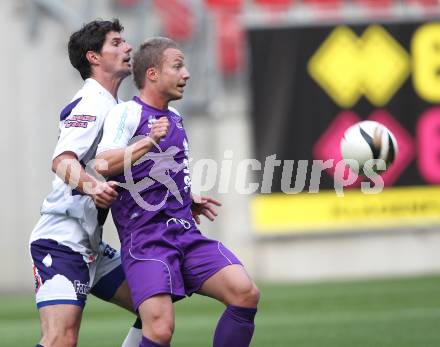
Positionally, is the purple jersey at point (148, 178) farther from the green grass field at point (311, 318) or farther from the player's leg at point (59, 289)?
the green grass field at point (311, 318)

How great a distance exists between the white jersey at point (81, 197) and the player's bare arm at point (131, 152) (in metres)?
0.23

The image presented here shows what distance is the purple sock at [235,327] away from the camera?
6.27 metres

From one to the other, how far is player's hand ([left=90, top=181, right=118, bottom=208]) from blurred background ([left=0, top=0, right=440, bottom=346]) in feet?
34.0

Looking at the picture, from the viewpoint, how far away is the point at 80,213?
6.44 m

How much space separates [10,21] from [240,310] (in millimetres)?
12204

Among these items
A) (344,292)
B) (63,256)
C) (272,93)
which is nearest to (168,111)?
(63,256)

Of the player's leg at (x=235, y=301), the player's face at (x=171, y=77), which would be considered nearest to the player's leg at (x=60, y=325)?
the player's leg at (x=235, y=301)


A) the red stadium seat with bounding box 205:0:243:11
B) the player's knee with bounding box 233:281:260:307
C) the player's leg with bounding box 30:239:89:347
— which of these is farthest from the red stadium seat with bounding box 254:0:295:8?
the player's knee with bounding box 233:281:260:307

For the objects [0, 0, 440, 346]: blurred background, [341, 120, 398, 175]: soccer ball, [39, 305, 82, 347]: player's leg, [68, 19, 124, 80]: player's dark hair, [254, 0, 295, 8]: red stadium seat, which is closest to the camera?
[39, 305, 82, 347]: player's leg

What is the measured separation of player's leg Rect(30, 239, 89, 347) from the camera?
6.19m

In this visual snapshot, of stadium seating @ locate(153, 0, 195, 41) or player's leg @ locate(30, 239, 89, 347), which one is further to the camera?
stadium seating @ locate(153, 0, 195, 41)

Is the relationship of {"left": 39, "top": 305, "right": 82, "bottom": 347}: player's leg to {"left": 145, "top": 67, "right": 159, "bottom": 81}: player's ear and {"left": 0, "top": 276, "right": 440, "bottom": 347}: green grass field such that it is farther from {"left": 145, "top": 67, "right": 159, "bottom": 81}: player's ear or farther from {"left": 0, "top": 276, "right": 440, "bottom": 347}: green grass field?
{"left": 0, "top": 276, "right": 440, "bottom": 347}: green grass field

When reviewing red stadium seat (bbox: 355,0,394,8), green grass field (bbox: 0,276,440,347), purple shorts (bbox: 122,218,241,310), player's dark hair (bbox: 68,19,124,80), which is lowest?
green grass field (bbox: 0,276,440,347)

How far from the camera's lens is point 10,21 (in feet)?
57.7
